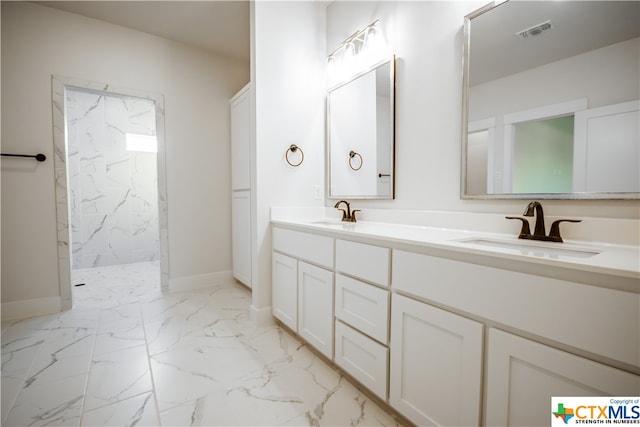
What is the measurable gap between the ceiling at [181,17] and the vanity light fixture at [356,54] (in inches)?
37.0

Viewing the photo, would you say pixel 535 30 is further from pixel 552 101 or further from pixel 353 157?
pixel 353 157

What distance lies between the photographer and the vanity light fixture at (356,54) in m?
2.10

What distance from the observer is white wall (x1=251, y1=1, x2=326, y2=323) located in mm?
2283

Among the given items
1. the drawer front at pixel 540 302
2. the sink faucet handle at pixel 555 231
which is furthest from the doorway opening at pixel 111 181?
the sink faucet handle at pixel 555 231

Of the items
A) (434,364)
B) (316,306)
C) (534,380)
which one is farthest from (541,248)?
(316,306)

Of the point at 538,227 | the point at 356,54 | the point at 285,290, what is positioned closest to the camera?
the point at 538,227

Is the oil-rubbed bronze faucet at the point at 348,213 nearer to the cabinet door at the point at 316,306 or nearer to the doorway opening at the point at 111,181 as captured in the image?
the cabinet door at the point at 316,306

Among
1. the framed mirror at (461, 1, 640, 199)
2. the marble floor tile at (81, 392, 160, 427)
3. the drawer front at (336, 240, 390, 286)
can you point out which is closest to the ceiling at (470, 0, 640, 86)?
the framed mirror at (461, 1, 640, 199)

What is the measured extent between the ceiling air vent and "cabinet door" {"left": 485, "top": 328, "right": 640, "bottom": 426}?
4.28 ft

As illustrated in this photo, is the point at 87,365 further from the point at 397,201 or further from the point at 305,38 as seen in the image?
the point at 305,38

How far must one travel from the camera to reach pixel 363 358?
56.9 inches

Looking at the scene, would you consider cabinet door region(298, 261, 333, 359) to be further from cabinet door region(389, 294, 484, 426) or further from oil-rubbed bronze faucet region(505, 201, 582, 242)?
oil-rubbed bronze faucet region(505, 201, 582, 242)

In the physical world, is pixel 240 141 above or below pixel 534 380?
above

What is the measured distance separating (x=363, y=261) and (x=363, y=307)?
23 cm
